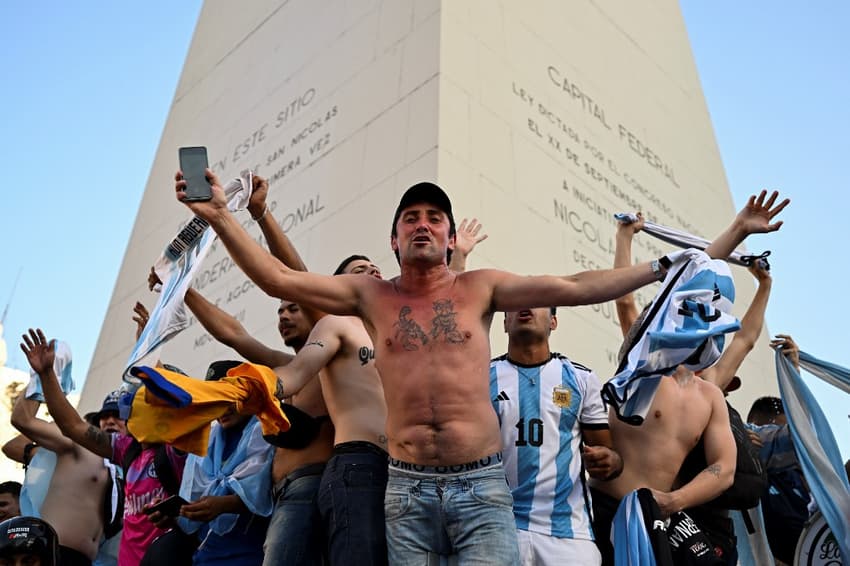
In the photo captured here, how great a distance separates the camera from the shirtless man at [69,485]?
471cm

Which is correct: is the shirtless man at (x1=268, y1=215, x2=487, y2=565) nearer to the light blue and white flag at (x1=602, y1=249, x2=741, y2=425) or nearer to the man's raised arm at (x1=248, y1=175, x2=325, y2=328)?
the man's raised arm at (x1=248, y1=175, x2=325, y2=328)

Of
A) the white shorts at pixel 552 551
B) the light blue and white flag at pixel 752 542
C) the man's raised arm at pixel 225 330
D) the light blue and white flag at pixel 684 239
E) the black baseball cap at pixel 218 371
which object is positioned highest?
the light blue and white flag at pixel 684 239

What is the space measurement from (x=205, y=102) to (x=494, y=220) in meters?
4.60

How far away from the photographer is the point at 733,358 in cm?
449

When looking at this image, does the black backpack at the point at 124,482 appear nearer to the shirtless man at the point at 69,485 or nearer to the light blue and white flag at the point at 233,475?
the shirtless man at the point at 69,485

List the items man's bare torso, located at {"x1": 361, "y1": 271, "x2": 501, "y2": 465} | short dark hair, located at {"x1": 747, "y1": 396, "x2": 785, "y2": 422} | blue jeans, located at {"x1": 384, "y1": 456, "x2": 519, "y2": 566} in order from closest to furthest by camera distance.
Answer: blue jeans, located at {"x1": 384, "y1": 456, "x2": 519, "y2": 566}
man's bare torso, located at {"x1": 361, "y1": 271, "x2": 501, "y2": 465}
short dark hair, located at {"x1": 747, "y1": 396, "x2": 785, "y2": 422}

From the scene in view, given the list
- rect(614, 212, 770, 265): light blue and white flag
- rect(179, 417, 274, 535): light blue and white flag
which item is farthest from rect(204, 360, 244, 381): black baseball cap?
rect(614, 212, 770, 265): light blue and white flag

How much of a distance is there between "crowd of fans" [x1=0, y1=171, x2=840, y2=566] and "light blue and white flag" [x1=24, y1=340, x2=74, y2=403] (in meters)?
0.73

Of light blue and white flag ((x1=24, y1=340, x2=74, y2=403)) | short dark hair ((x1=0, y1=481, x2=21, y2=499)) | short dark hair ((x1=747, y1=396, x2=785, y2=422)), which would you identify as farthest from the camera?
short dark hair ((x1=0, y1=481, x2=21, y2=499))

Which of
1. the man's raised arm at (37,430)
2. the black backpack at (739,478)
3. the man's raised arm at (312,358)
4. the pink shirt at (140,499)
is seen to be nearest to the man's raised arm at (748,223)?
the black backpack at (739,478)

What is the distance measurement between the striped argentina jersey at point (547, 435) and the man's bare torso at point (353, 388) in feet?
1.56

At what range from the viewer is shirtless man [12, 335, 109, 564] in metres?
4.71

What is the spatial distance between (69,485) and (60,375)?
1.90ft

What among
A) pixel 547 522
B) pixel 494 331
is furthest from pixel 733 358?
pixel 547 522
